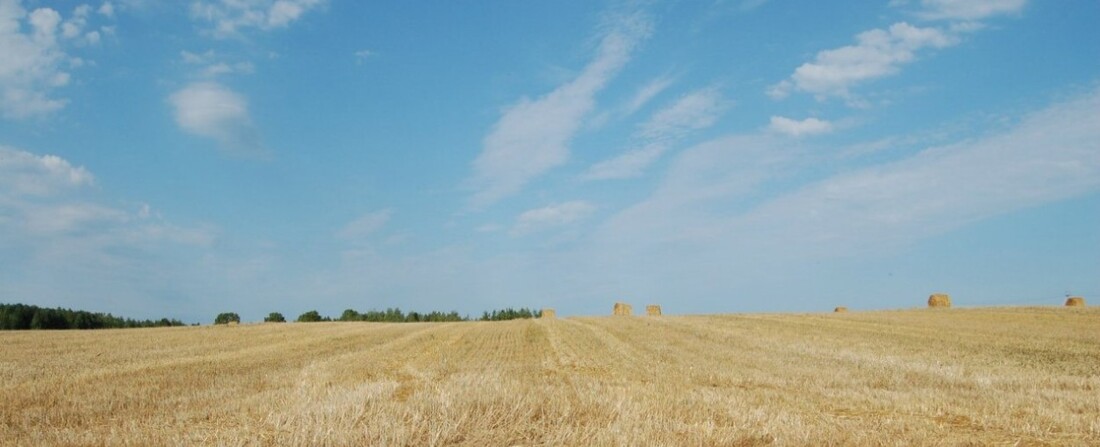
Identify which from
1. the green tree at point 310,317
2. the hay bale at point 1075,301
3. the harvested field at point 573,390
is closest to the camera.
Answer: the harvested field at point 573,390

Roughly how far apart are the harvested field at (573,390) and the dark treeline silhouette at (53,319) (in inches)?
1488

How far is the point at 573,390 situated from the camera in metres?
10.2

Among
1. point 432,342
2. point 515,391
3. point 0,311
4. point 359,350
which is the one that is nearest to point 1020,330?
point 432,342

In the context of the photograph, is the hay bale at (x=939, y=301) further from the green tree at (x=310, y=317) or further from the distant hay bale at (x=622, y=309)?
the green tree at (x=310, y=317)

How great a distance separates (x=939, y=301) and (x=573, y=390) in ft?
138

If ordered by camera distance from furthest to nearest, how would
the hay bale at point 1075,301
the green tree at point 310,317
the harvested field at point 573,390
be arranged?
1. the green tree at point 310,317
2. the hay bale at point 1075,301
3. the harvested field at point 573,390

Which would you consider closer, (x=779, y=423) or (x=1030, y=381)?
(x=779, y=423)

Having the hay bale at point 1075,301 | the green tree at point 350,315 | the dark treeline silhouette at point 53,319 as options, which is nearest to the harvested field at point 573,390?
the hay bale at point 1075,301

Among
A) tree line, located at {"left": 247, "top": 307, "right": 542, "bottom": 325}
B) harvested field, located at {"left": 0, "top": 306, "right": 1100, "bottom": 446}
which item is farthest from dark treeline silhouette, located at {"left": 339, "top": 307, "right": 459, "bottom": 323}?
harvested field, located at {"left": 0, "top": 306, "right": 1100, "bottom": 446}

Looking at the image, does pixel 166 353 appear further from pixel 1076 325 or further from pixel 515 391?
pixel 1076 325

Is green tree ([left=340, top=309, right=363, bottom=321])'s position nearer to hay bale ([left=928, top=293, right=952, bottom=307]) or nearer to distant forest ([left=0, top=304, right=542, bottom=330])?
distant forest ([left=0, top=304, right=542, bottom=330])

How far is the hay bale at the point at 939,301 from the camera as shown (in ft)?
148

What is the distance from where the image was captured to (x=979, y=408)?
31.1 ft

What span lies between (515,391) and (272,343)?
19.0 m
